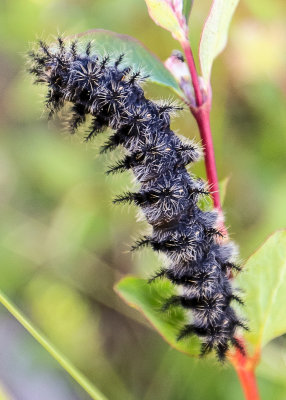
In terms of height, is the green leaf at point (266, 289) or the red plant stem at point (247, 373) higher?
the green leaf at point (266, 289)

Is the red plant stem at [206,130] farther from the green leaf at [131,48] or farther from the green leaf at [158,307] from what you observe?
the green leaf at [158,307]

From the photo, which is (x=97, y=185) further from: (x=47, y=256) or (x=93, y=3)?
(x=93, y=3)

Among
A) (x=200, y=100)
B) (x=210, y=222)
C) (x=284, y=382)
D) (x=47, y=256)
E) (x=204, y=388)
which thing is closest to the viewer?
(x=200, y=100)

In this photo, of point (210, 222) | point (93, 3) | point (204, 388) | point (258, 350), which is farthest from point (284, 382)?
point (93, 3)

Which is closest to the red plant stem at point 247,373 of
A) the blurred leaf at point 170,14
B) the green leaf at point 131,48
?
the green leaf at point 131,48

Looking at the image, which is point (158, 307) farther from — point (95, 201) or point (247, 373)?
point (95, 201)

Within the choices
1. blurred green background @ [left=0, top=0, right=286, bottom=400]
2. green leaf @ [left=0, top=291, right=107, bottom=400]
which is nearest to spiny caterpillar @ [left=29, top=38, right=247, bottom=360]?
green leaf @ [left=0, top=291, right=107, bottom=400]
